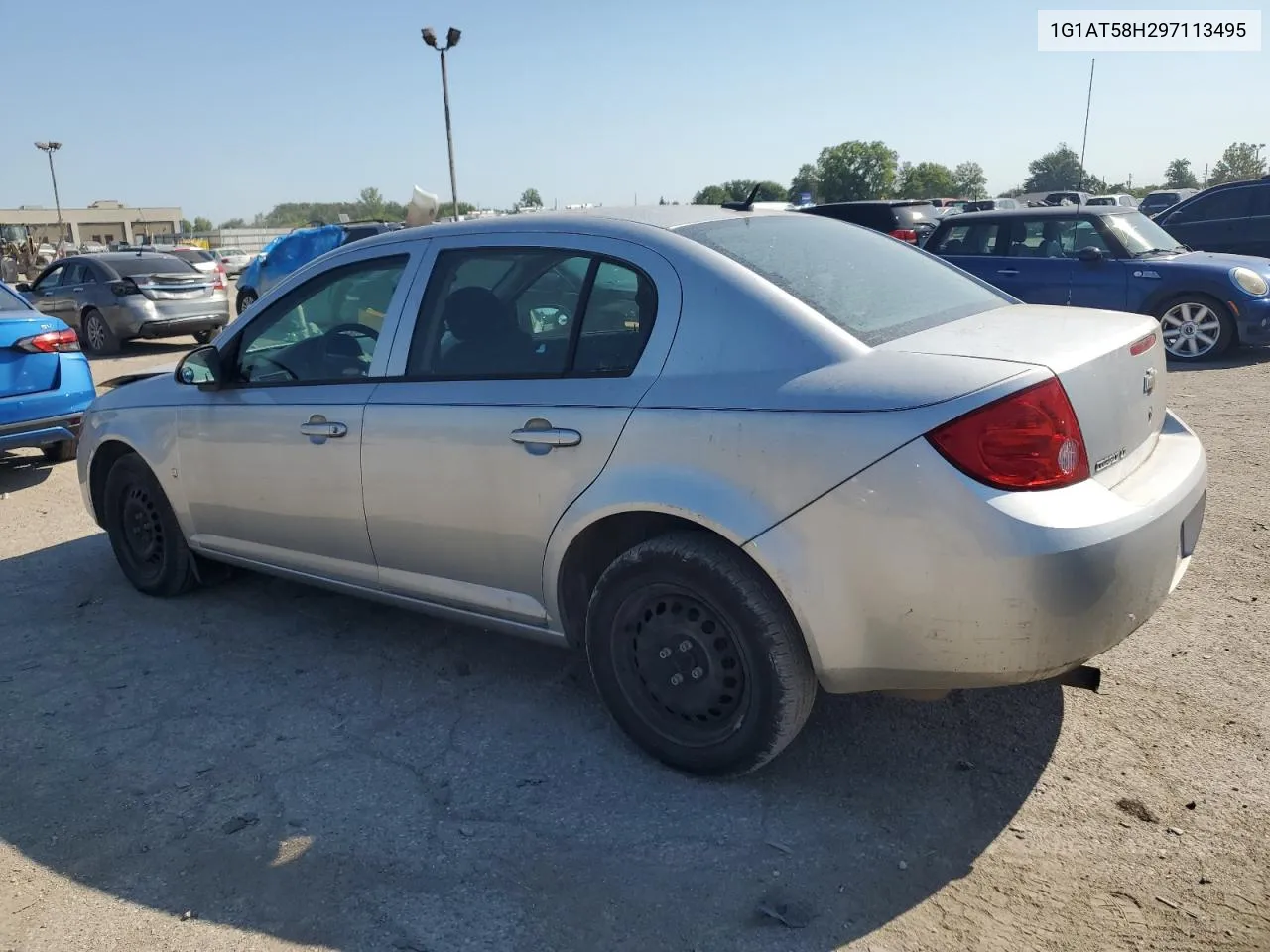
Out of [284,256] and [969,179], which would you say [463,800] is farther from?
[969,179]

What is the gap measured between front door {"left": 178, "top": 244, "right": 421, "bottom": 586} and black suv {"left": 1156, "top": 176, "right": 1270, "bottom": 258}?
1285cm

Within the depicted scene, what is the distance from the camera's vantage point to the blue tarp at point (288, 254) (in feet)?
53.1

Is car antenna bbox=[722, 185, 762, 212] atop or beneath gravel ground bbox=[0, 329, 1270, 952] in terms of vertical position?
atop

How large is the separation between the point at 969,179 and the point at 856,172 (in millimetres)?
31806

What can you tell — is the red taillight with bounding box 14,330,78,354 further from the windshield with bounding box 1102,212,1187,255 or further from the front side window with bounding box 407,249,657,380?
the windshield with bounding box 1102,212,1187,255

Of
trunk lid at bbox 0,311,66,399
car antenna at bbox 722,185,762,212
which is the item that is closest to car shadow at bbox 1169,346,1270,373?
car antenna at bbox 722,185,762,212

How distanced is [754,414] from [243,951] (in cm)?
189

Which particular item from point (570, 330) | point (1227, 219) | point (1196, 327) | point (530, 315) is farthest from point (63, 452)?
point (1227, 219)

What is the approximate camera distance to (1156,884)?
2.57 metres

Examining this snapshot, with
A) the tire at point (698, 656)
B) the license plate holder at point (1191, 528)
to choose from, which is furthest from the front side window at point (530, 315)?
the license plate holder at point (1191, 528)

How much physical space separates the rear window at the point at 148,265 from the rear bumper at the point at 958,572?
14.4 meters

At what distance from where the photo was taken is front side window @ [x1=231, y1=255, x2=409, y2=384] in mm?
3877

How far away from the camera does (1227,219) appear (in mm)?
13766

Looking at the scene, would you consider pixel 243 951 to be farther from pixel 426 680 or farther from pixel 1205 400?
pixel 1205 400
